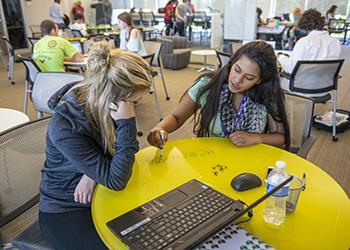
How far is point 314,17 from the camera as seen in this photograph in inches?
138

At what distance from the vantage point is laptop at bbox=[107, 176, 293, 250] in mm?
836

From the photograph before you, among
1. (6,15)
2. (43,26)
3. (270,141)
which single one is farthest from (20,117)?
(6,15)

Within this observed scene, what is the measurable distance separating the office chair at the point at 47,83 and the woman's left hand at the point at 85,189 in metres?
1.23

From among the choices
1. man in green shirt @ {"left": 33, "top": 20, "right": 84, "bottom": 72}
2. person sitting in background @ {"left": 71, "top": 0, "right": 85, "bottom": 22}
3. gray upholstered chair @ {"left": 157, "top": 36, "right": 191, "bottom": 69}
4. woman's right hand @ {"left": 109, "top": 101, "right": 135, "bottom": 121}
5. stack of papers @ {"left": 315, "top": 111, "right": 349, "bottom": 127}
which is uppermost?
person sitting in background @ {"left": 71, "top": 0, "right": 85, "bottom": 22}

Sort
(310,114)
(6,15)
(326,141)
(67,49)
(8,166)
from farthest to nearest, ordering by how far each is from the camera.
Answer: (6,15)
(67,49)
(326,141)
(310,114)
(8,166)

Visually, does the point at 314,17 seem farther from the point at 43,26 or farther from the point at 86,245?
the point at 86,245

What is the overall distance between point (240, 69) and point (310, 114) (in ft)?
1.72

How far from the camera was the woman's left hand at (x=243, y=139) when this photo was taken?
4.90 feet

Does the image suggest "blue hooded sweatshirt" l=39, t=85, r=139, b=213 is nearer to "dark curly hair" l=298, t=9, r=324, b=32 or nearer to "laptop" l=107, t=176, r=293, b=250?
"laptop" l=107, t=176, r=293, b=250

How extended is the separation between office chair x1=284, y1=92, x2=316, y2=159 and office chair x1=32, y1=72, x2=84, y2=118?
144cm

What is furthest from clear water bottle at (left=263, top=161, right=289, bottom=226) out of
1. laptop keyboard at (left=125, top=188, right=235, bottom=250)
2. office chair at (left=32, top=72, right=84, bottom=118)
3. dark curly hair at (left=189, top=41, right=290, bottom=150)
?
office chair at (left=32, top=72, right=84, bottom=118)

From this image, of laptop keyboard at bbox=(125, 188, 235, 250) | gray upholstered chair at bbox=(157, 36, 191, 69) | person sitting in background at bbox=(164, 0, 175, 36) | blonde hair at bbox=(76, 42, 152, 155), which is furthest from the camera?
person sitting in background at bbox=(164, 0, 175, 36)

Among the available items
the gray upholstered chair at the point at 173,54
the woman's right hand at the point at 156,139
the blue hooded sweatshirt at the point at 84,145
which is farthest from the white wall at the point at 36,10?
the blue hooded sweatshirt at the point at 84,145

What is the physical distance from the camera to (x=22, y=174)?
1350mm
